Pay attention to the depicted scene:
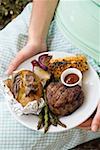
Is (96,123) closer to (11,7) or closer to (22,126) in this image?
(22,126)

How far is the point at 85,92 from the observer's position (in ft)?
4.34

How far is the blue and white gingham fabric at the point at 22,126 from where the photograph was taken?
1361mm

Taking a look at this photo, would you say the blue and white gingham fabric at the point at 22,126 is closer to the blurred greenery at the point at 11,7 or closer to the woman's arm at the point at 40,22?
the woman's arm at the point at 40,22

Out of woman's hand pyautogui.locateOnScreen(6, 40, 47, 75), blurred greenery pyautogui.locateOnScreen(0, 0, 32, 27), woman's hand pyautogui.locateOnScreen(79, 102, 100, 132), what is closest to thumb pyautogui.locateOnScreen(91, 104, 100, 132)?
woman's hand pyautogui.locateOnScreen(79, 102, 100, 132)

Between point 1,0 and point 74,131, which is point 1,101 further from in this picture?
point 1,0

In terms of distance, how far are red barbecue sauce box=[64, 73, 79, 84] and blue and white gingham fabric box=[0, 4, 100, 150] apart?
12cm

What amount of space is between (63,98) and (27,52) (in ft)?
0.88

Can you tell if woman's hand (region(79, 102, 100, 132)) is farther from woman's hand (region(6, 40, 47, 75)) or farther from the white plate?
woman's hand (region(6, 40, 47, 75))

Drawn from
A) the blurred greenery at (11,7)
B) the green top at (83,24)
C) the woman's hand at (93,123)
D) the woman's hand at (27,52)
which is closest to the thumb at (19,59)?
the woman's hand at (27,52)

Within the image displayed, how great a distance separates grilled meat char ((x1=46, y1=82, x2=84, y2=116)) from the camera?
1.23m

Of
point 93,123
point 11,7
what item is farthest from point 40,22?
point 11,7

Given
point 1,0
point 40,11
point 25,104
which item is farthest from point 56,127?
point 1,0

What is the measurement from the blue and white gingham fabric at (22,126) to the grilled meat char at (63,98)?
0.16 metres

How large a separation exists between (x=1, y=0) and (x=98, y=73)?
98 cm
